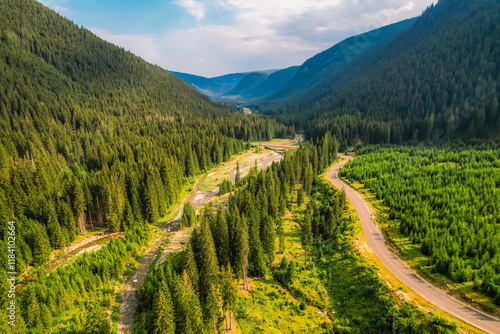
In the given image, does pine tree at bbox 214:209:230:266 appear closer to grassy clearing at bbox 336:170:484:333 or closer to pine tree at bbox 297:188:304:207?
grassy clearing at bbox 336:170:484:333

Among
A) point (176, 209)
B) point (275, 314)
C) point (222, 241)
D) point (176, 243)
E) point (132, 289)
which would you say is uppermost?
point (222, 241)

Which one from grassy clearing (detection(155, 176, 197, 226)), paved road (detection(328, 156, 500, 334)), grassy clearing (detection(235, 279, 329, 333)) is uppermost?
grassy clearing (detection(155, 176, 197, 226))

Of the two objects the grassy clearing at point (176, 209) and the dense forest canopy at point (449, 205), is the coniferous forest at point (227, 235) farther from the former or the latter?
the grassy clearing at point (176, 209)

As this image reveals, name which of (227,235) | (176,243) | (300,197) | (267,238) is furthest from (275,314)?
(300,197)

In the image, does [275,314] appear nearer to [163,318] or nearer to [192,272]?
[192,272]

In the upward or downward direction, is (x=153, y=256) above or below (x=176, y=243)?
→ below

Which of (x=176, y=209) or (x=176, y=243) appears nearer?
(x=176, y=243)

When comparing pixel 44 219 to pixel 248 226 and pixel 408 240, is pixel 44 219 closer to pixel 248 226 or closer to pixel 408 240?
pixel 248 226

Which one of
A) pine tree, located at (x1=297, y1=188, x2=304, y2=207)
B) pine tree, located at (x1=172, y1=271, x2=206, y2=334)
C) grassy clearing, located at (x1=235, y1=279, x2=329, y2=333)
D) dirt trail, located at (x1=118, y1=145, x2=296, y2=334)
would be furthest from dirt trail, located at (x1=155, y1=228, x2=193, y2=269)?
pine tree, located at (x1=297, y1=188, x2=304, y2=207)
